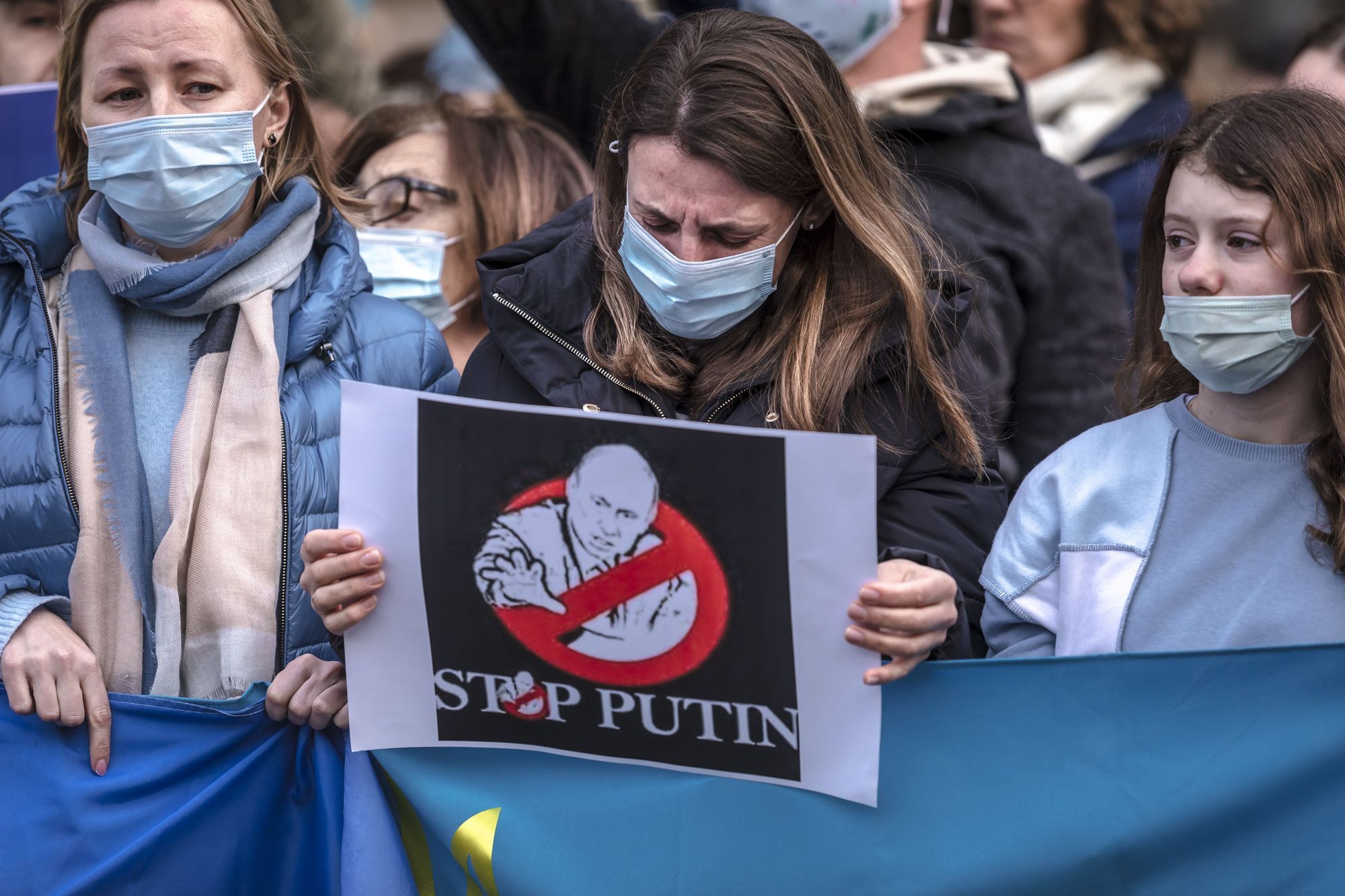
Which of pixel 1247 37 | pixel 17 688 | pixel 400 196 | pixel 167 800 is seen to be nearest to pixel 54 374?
pixel 17 688

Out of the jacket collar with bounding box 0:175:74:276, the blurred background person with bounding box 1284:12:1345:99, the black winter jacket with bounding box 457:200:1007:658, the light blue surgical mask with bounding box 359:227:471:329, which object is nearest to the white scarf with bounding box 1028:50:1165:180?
the blurred background person with bounding box 1284:12:1345:99

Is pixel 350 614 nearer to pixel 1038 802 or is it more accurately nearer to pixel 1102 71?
pixel 1038 802

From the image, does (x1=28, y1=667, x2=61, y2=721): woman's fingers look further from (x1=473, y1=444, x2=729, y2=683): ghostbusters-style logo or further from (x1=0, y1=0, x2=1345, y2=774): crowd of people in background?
(x1=473, y1=444, x2=729, y2=683): ghostbusters-style logo

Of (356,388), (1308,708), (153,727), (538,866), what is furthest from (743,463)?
(153,727)

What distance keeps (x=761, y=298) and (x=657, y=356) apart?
211mm

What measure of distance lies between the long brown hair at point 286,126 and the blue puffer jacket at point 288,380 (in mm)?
82

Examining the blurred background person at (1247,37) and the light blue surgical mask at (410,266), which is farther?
the blurred background person at (1247,37)

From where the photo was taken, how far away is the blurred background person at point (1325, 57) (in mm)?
4430

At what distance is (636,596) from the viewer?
7.75ft

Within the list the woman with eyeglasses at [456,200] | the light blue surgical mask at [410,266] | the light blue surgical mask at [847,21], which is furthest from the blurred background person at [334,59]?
the light blue surgical mask at [847,21]

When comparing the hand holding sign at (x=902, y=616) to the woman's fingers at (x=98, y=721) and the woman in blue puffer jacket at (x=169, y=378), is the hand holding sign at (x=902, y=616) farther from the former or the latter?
the woman's fingers at (x=98, y=721)

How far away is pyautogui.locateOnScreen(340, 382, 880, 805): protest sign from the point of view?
90.1 inches

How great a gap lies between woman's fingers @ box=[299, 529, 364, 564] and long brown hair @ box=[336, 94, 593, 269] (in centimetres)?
185

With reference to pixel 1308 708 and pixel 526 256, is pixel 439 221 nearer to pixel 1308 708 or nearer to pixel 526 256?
pixel 526 256
